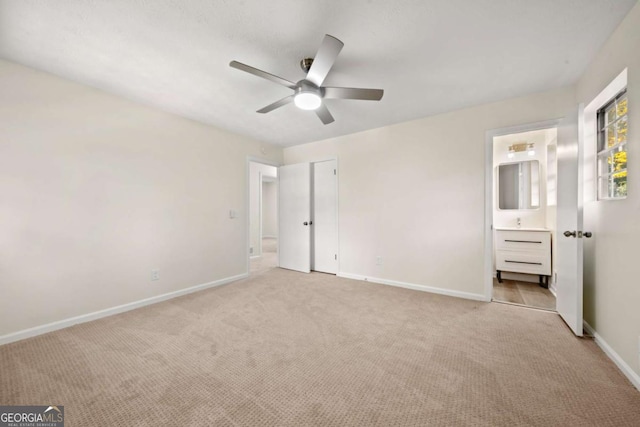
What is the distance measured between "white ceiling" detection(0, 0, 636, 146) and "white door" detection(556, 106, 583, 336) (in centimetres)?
60

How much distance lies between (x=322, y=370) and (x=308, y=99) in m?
2.04

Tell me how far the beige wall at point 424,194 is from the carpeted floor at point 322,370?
2.48 ft

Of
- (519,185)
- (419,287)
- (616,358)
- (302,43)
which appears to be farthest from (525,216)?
(302,43)

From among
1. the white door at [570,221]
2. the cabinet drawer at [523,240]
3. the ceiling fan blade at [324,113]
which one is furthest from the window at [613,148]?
the ceiling fan blade at [324,113]

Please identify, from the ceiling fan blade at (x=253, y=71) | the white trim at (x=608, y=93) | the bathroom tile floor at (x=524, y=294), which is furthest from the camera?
the bathroom tile floor at (x=524, y=294)

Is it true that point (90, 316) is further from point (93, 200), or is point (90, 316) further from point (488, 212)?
point (488, 212)

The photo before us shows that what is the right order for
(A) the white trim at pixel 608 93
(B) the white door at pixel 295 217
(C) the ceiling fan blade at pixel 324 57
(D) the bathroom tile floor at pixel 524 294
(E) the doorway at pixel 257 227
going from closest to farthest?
(C) the ceiling fan blade at pixel 324 57 → (A) the white trim at pixel 608 93 → (D) the bathroom tile floor at pixel 524 294 → (B) the white door at pixel 295 217 → (E) the doorway at pixel 257 227

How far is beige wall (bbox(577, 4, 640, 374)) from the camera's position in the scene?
1483 mm

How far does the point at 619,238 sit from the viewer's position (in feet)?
5.43

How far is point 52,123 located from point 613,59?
4613 millimetres

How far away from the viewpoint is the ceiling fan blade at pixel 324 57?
1.40 metres

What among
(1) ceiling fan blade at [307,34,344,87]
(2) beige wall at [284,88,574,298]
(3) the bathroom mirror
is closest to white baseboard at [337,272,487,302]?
(2) beige wall at [284,88,574,298]

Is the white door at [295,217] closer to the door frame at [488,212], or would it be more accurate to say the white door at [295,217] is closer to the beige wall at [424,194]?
the beige wall at [424,194]

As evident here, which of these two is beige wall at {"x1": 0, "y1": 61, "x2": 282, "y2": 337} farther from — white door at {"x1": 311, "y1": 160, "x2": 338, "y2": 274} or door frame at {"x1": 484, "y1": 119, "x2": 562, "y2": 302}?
door frame at {"x1": 484, "y1": 119, "x2": 562, "y2": 302}
